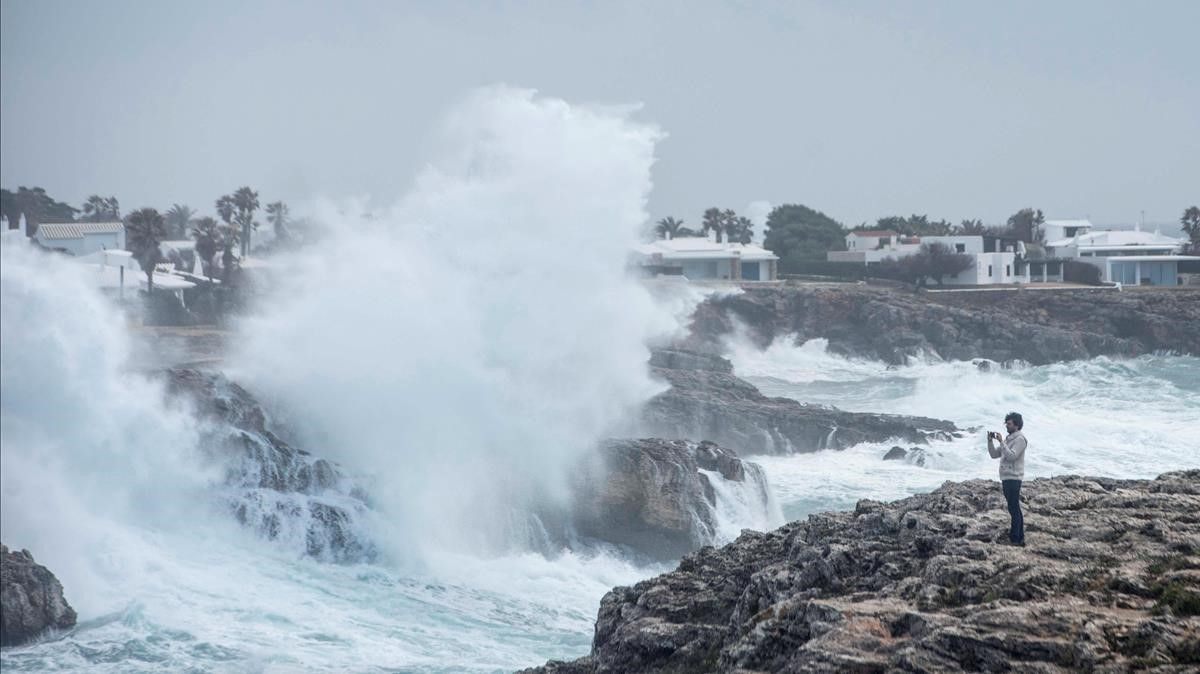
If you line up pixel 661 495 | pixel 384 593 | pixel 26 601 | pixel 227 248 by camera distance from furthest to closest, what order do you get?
pixel 227 248
pixel 661 495
pixel 384 593
pixel 26 601

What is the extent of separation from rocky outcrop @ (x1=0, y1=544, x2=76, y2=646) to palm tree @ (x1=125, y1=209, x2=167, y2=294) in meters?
31.4

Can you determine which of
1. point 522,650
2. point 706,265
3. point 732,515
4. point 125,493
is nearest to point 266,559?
point 125,493

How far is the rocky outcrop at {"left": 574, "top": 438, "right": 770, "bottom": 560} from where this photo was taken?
22141 millimetres

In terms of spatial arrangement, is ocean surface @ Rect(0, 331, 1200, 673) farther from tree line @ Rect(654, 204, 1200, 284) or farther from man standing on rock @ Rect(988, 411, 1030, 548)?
tree line @ Rect(654, 204, 1200, 284)

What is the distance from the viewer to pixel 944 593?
30.3ft

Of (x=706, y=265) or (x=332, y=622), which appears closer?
(x=332, y=622)

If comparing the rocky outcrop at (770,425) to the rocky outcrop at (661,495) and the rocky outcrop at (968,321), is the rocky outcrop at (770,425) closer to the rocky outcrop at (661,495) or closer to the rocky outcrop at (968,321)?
the rocky outcrop at (661,495)

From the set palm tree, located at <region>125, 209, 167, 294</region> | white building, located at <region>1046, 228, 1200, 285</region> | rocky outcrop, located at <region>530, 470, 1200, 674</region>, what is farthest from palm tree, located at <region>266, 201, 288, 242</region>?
rocky outcrop, located at <region>530, 470, 1200, 674</region>

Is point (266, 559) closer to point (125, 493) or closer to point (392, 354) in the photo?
point (125, 493)

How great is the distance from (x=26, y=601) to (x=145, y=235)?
32998mm

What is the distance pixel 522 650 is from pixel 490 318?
11696 millimetres

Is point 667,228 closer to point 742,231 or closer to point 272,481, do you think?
point 742,231

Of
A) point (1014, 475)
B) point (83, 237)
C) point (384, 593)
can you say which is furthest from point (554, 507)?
point (83, 237)

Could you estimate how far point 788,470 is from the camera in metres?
27.9
